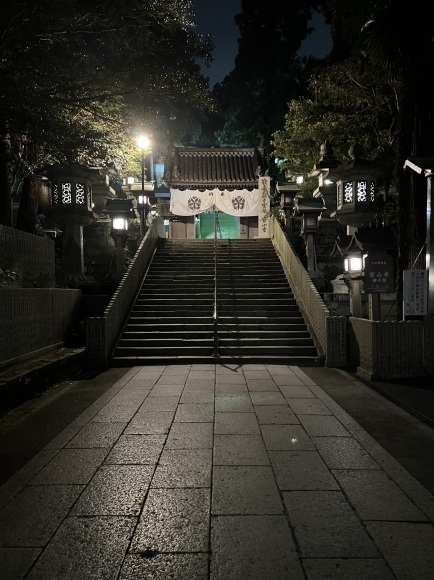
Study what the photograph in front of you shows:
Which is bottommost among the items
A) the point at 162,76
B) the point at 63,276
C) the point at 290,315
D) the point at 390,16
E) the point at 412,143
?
the point at 290,315

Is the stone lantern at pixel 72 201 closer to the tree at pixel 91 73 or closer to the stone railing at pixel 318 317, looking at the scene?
the tree at pixel 91 73

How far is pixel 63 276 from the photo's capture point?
14852mm

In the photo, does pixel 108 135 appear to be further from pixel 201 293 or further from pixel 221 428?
pixel 221 428

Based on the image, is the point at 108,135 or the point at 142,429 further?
the point at 108,135

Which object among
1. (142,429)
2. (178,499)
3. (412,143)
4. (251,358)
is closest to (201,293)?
(251,358)

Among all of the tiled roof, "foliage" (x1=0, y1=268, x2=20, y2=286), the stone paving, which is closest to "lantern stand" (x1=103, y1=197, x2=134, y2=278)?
"foliage" (x1=0, y1=268, x2=20, y2=286)

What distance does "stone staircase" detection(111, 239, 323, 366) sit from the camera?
11.4m

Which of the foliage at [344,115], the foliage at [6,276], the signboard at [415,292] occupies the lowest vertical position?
the signboard at [415,292]

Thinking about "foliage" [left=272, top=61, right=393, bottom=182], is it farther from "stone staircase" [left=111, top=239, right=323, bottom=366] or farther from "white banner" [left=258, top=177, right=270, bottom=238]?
"white banner" [left=258, top=177, right=270, bottom=238]

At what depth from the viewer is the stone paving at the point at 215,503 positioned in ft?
9.11

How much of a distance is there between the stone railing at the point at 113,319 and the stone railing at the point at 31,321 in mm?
879

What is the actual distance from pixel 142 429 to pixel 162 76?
31.9 feet

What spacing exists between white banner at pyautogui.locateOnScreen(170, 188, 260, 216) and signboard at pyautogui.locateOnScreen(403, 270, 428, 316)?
1509 centimetres

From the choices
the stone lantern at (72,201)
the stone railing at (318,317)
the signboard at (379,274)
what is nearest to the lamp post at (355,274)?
the signboard at (379,274)
